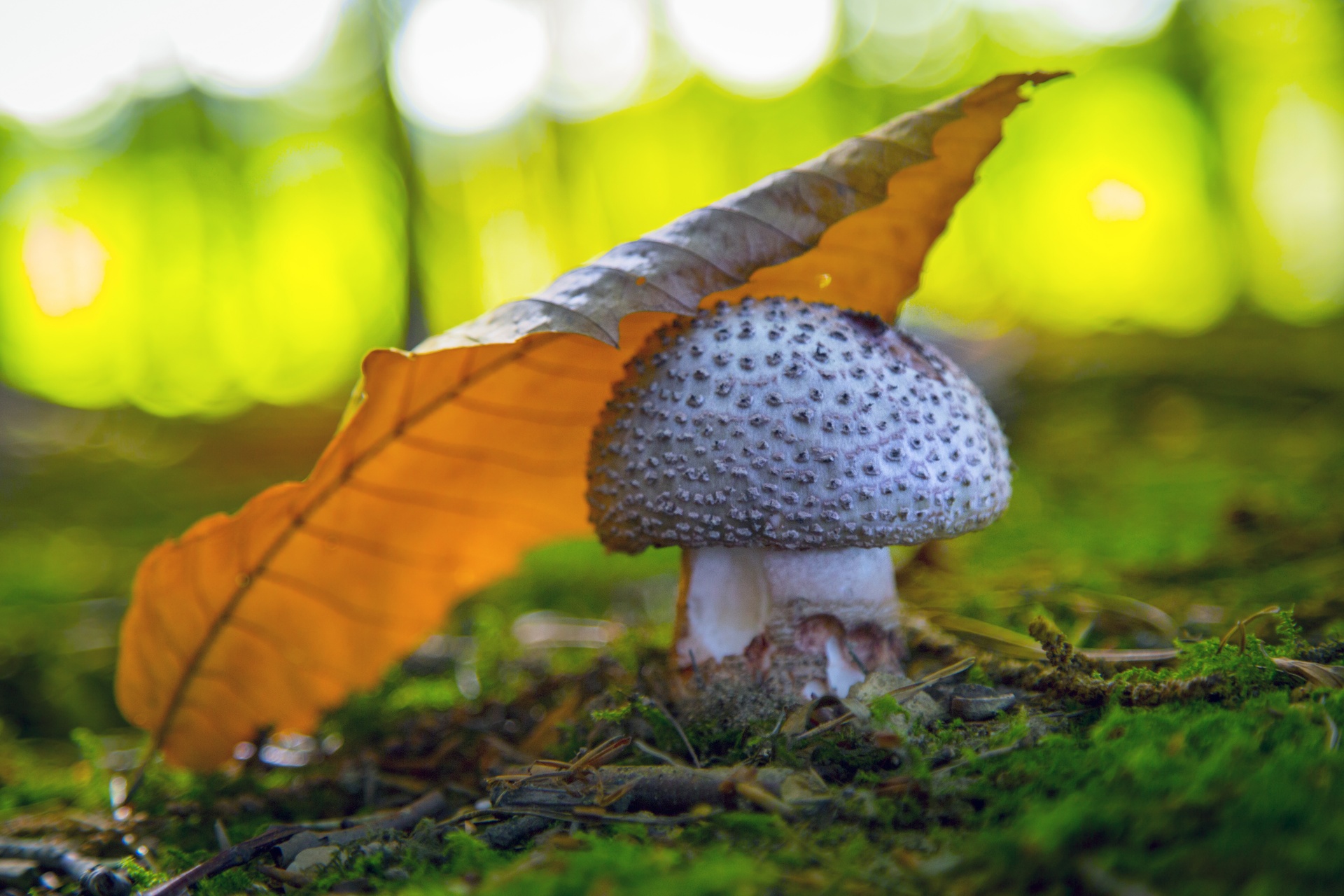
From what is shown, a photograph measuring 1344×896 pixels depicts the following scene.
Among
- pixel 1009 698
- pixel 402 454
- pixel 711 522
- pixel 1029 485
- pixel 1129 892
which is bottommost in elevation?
pixel 1029 485

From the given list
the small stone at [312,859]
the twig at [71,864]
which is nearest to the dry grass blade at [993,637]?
the small stone at [312,859]

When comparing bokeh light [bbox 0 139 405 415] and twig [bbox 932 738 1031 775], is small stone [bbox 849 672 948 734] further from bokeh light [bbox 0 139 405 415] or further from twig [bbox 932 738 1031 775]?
bokeh light [bbox 0 139 405 415]

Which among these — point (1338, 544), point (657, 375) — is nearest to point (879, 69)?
point (1338, 544)

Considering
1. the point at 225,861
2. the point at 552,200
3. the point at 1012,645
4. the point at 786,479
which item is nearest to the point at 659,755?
the point at 786,479

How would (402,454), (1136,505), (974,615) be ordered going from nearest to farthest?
(402,454)
(974,615)
(1136,505)

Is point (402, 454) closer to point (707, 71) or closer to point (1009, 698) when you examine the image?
point (1009, 698)
